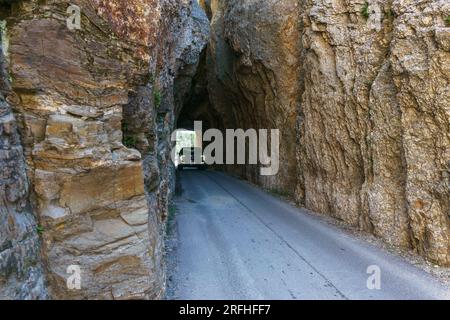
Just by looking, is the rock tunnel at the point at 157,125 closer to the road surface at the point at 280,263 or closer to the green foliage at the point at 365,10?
the green foliage at the point at 365,10

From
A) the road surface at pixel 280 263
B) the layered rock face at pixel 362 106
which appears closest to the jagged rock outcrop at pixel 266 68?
the layered rock face at pixel 362 106

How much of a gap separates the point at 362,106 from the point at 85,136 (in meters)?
7.54

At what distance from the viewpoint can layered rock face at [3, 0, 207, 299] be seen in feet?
14.6

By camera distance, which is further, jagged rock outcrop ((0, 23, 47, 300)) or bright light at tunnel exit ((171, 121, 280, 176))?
bright light at tunnel exit ((171, 121, 280, 176))

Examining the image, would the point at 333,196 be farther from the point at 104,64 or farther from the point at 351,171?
the point at 104,64

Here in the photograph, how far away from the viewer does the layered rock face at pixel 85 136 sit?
14.6 ft

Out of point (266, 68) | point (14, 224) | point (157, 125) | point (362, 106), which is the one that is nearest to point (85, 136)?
point (14, 224)

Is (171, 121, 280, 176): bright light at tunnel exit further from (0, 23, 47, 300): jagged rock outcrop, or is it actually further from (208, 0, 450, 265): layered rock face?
(0, 23, 47, 300): jagged rock outcrop

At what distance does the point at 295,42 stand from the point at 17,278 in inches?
471

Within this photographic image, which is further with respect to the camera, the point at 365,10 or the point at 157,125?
the point at 365,10

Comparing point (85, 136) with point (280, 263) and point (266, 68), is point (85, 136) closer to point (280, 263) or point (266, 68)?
point (280, 263)

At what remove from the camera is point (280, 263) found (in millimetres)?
7668

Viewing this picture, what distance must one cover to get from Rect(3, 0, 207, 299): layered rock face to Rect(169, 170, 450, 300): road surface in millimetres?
2026

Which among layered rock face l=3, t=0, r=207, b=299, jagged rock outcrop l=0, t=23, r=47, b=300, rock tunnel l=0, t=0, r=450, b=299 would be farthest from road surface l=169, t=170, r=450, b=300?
jagged rock outcrop l=0, t=23, r=47, b=300
